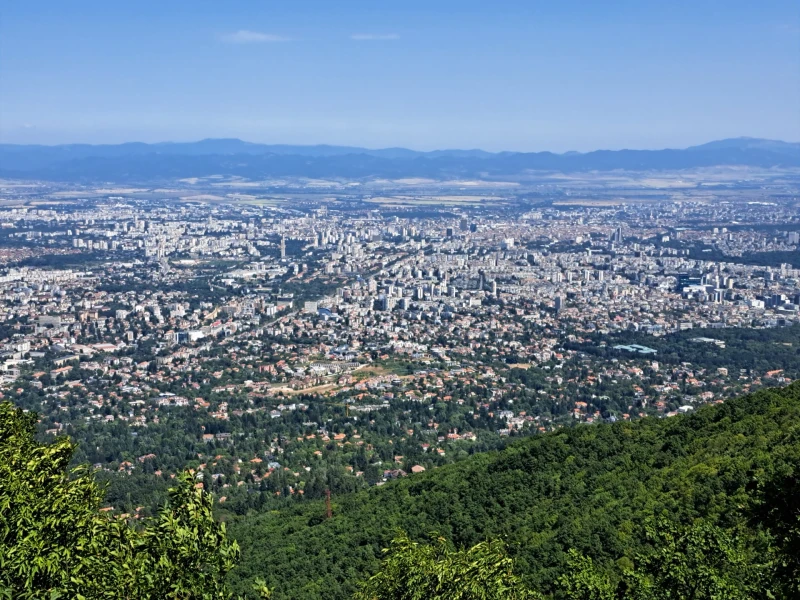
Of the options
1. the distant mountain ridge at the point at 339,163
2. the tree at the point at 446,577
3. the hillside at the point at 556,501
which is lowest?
the hillside at the point at 556,501

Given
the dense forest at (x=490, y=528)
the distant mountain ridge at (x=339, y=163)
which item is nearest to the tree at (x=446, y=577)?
the dense forest at (x=490, y=528)

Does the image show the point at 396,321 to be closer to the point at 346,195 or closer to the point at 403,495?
the point at 403,495

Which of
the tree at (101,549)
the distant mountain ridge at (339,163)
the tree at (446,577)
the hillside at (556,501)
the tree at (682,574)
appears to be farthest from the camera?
the distant mountain ridge at (339,163)

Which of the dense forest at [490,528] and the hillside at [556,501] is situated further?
the hillside at [556,501]

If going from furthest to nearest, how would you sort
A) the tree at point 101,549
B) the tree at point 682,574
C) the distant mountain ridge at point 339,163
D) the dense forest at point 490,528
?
the distant mountain ridge at point 339,163 → the tree at point 682,574 → the dense forest at point 490,528 → the tree at point 101,549

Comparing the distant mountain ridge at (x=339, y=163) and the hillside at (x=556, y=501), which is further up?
the distant mountain ridge at (x=339, y=163)

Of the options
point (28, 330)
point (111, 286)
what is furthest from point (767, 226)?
point (28, 330)

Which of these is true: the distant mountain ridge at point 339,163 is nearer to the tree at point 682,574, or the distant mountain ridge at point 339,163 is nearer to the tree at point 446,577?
the tree at point 682,574

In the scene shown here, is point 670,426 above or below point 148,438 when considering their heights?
above
